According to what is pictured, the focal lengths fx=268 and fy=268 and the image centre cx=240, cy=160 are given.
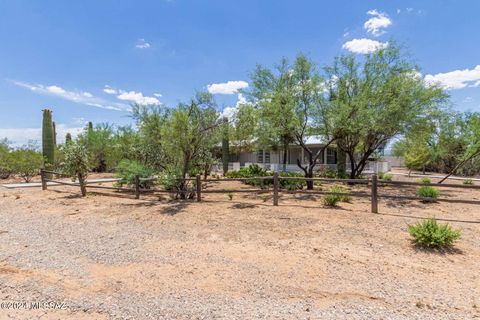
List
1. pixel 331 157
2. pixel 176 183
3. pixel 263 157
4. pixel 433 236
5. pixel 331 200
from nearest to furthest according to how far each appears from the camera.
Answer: pixel 433 236 < pixel 331 200 < pixel 176 183 < pixel 331 157 < pixel 263 157

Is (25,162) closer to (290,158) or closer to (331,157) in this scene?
(290,158)

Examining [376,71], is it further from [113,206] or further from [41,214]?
[41,214]

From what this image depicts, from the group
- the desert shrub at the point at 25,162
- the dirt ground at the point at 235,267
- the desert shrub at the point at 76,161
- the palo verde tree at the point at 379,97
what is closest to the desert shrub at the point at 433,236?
the dirt ground at the point at 235,267

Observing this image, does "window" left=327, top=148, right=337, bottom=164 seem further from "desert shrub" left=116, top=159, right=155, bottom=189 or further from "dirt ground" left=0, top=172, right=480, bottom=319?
"desert shrub" left=116, top=159, right=155, bottom=189

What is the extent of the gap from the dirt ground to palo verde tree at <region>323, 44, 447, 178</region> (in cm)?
426

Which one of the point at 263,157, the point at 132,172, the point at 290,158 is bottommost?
the point at 132,172

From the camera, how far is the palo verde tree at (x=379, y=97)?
35.3 ft

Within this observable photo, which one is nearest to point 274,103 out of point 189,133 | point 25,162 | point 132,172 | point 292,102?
point 292,102

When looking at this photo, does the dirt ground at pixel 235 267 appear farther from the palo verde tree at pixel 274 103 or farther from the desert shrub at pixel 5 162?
the desert shrub at pixel 5 162

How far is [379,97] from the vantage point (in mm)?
11375

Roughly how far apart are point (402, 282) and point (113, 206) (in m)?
8.86

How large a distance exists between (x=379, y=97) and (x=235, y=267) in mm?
10131

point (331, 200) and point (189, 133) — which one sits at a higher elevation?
point (189, 133)

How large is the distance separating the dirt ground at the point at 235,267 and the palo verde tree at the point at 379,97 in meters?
4.26
